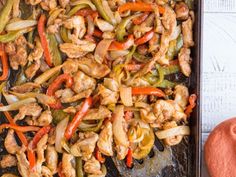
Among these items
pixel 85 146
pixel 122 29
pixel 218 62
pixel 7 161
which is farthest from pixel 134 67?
pixel 7 161

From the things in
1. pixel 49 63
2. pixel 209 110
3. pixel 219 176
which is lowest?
pixel 219 176

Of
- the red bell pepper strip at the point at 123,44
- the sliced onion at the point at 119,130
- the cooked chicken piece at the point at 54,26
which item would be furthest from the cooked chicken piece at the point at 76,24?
the sliced onion at the point at 119,130

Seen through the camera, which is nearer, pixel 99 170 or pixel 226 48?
pixel 99 170

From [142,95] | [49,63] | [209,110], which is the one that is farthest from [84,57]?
[209,110]

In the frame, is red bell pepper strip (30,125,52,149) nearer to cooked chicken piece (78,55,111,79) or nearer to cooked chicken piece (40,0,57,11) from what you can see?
cooked chicken piece (78,55,111,79)

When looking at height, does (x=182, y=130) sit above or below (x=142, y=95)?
below

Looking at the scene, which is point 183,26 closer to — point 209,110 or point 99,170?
point 209,110
